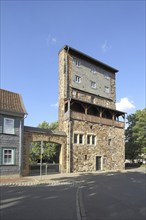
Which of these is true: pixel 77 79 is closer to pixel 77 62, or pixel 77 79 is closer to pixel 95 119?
pixel 77 62

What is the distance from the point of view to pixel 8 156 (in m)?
23.4

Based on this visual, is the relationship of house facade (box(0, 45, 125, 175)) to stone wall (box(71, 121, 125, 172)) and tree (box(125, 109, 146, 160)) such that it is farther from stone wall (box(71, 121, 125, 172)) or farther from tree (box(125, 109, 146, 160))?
tree (box(125, 109, 146, 160))

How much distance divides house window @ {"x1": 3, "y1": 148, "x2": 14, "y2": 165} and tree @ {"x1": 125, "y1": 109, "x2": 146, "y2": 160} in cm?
2746

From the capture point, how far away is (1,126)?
22891 mm

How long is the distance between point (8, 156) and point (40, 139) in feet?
16.4

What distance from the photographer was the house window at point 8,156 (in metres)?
23.0

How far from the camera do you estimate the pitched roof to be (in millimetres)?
23578

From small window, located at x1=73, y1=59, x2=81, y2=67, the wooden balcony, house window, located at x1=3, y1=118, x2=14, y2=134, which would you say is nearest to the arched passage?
house window, located at x1=3, y1=118, x2=14, y2=134

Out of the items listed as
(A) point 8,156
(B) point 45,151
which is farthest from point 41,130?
(B) point 45,151

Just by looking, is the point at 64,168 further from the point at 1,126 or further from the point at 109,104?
the point at 109,104

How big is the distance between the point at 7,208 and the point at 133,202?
17.7 feet

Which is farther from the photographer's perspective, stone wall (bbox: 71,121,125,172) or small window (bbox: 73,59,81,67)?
small window (bbox: 73,59,81,67)

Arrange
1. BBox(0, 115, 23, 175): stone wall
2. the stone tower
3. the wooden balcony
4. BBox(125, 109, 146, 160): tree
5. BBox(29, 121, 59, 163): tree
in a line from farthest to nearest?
BBox(29, 121, 59, 163): tree
BBox(125, 109, 146, 160): tree
the wooden balcony
the stone tower
BBox(0, 115, 23, 175): stone wall

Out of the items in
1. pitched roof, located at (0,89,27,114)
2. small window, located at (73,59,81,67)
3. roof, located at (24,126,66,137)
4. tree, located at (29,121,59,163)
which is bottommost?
tree, located at (29,121,59,163)
